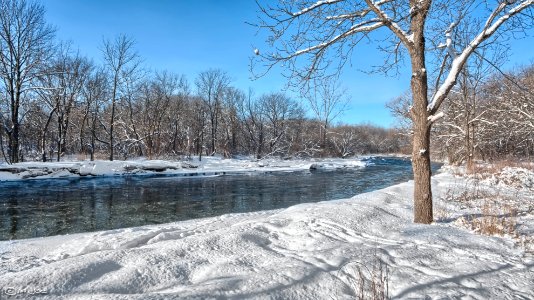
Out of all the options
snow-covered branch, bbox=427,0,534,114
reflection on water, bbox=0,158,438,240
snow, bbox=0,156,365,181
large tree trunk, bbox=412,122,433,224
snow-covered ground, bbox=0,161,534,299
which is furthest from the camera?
snow, bbox=0,156,365,181

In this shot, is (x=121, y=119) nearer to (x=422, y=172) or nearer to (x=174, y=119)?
(x=174, y=119)

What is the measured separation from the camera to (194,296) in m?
2.16

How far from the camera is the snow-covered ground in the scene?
96.2 inches

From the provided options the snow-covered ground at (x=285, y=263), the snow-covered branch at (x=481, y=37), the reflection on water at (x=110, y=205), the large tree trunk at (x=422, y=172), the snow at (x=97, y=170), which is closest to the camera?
the snow-covered ground at (x=285, y=263)

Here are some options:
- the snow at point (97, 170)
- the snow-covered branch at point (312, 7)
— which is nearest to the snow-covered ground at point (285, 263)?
the snow-covered branch at point (312, 7)

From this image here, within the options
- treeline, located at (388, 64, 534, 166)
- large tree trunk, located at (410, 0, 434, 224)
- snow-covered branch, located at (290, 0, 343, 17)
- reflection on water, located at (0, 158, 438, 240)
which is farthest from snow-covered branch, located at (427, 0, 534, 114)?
treeline, located at (388, 64, 534, 166)

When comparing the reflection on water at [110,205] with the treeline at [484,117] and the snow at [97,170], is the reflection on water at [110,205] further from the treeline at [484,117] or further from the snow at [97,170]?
the treeline at [484,117]

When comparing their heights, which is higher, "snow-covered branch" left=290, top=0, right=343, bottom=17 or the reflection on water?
"snow-covered branch" left=290, top=0, right=343, bottom=17

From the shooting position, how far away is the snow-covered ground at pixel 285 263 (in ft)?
8.02

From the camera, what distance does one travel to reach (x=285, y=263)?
303cm

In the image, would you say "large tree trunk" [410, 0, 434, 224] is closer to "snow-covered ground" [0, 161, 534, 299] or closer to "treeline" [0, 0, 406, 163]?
"snow-covered ground" [0, 161, 534, 299]

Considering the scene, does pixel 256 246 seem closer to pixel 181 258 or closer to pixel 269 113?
pixel 181 258

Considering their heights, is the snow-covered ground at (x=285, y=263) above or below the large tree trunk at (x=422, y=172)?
below

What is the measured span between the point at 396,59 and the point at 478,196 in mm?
5635
